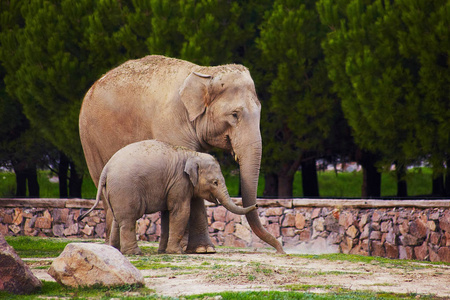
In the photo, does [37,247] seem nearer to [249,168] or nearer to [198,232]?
[198,232]

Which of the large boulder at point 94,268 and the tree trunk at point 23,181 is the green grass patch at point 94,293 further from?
the tree trunk at point 23,181

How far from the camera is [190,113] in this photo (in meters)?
10.1

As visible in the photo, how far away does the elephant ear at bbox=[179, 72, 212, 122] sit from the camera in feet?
33.2

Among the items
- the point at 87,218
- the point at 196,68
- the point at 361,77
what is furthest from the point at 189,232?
the point at 361,77

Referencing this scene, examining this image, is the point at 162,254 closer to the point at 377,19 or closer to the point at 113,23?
the point at 377,19

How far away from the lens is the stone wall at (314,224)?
39.5ft

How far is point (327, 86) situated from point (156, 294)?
48.3 ft

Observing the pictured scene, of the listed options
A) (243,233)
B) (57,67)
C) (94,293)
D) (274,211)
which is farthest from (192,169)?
(57,67)

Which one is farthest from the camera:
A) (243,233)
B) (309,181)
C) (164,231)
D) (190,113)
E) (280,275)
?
(309,181)

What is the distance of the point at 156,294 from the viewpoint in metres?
6.48

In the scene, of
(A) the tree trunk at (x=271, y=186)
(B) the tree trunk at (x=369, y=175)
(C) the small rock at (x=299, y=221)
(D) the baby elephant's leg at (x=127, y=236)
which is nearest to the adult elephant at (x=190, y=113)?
(D) the baby elephant's leg at (x=127, y=236)

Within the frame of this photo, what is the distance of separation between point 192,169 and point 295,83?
1056 cm

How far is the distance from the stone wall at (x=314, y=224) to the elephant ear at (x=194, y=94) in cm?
412

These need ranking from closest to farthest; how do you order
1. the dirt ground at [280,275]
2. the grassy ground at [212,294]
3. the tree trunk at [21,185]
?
1. the grassy ground at [212,294]
2. the dirt ground at [280,275]
3. the tree trunk at [21,185]
